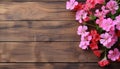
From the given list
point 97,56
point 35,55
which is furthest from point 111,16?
point 35,55

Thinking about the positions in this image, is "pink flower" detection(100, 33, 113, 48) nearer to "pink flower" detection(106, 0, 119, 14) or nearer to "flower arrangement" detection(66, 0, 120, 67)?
"flower arrangement" detection(66, 0, 120, 67)

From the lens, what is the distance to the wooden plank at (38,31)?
1.48 metres

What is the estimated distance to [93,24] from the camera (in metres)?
1.48

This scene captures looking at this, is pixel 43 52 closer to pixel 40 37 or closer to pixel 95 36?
pixel 40 37

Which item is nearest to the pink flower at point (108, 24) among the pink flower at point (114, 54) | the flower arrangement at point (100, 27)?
the flower arrangement at point (100, 27)

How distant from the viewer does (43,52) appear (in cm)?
145

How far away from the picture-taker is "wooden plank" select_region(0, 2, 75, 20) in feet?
5.02

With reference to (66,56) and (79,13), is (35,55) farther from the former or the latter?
(79,13)

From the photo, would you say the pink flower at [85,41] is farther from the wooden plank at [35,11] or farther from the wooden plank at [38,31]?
the wooden plank at [35,11]

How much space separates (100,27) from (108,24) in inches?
1.9

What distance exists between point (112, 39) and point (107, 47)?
1.9 inches

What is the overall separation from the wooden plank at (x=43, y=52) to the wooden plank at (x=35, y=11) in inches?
6.2

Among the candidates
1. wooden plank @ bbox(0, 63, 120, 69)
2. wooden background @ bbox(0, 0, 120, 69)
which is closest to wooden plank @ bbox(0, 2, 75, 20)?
wooden background @ bbox(0, 0, 120, 69)

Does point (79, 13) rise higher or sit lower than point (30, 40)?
higher
